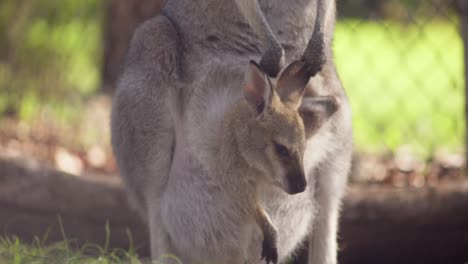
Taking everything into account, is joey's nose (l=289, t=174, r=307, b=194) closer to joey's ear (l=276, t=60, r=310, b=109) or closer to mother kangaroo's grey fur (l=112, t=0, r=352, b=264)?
joey's ear (l=276, t=60, r=310, b=109)

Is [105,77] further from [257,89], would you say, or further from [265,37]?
[257,89]

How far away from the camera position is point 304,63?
2.85 meters

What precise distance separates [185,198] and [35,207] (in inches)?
44.5

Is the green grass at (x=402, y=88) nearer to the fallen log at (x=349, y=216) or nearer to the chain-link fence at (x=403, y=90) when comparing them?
the chain-link fence at (x=403, y=90)

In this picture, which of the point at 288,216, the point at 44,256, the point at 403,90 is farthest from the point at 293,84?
the point at 403,90

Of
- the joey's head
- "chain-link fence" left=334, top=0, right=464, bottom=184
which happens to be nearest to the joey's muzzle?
the joey's head

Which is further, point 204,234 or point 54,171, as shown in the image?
point 54,171

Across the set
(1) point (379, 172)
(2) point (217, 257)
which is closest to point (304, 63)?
(2) point (217, 257)

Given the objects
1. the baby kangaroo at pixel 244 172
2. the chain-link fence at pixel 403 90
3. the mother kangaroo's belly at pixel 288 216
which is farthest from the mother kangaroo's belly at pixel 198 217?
the chain-link fence at pixel 403 90

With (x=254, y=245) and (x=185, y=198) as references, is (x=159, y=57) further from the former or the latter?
(x=254, y=245)

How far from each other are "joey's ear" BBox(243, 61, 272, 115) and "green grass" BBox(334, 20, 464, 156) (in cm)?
307

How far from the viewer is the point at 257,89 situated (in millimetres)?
2740

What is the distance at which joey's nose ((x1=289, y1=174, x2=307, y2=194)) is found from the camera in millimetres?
2648

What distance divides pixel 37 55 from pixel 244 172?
3.90 m
